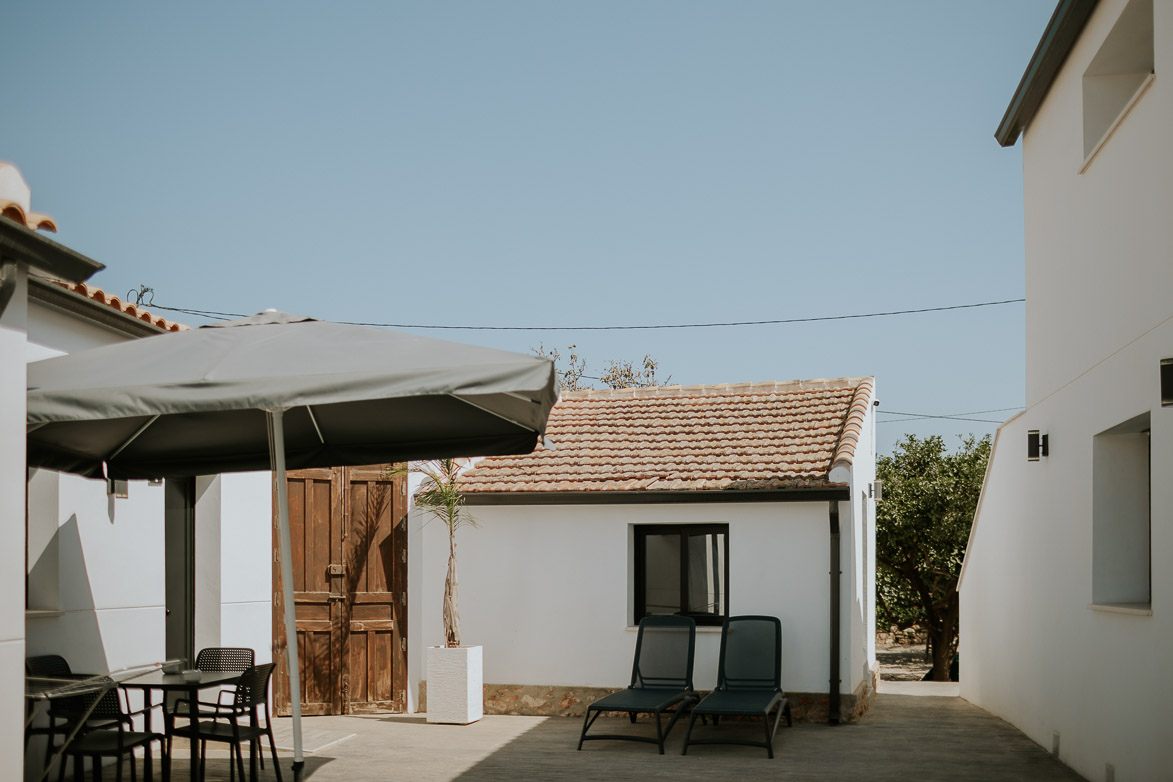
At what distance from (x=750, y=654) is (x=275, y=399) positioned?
755cm

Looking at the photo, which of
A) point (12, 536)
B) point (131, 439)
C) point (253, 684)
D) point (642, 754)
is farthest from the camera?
point (642, 754)

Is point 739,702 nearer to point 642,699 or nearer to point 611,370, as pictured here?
point 642,699

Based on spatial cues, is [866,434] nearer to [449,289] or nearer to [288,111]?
[288,111]

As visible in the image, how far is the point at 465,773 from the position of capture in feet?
27.1

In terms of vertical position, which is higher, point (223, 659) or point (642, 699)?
point (223, 659)

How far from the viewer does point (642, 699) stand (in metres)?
9.85

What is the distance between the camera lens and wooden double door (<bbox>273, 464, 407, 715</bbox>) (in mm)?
11398

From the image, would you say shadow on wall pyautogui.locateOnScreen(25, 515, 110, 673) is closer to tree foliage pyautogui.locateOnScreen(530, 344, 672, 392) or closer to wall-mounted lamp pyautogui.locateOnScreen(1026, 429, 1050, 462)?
wall-mounted lamp pyautogui.locateOnScreen(1026, 429, 1050, 462)

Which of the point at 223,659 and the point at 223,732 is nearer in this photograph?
the point at 223,732

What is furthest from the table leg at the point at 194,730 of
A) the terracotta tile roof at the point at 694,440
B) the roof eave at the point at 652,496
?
the roof eave at the point at 652,496

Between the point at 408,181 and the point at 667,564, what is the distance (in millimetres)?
11256

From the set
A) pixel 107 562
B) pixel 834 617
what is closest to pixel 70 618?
pixel 107 562

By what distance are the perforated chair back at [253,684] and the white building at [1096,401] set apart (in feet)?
18.6

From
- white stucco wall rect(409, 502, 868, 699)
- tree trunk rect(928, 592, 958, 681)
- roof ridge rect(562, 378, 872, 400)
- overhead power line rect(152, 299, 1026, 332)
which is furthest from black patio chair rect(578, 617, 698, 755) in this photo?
tree trunk rect(928, 592, 958, 681)
